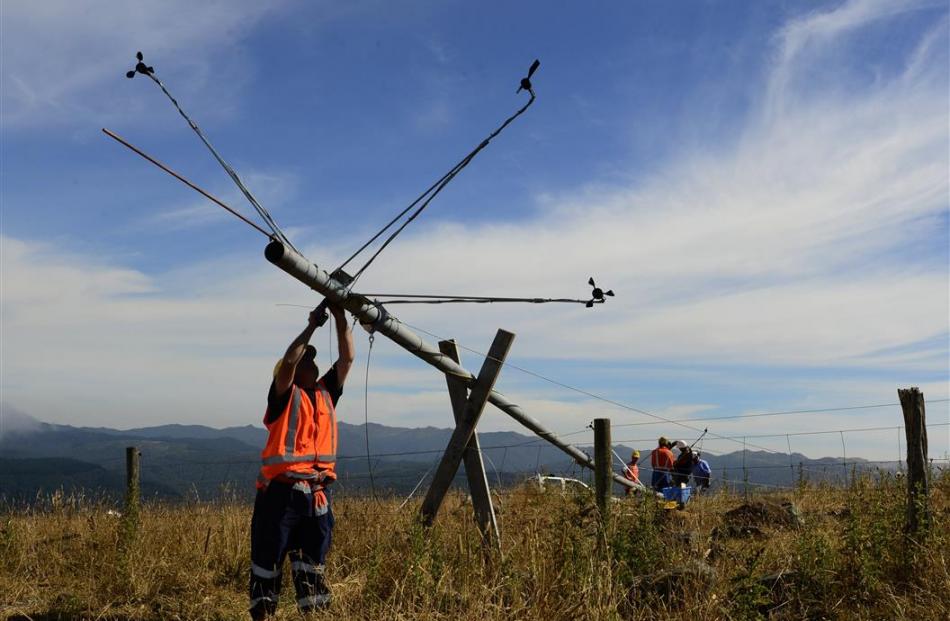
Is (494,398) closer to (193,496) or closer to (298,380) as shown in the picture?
(298,380)

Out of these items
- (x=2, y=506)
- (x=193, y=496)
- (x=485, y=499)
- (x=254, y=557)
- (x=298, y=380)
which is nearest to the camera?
(x=254, y=557)

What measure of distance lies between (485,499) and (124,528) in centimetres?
366

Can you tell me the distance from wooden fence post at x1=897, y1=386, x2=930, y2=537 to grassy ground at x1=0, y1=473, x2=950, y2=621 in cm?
15

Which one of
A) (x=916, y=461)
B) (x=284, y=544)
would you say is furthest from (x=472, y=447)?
(x=916, y=461)

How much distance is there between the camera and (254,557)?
5547mm

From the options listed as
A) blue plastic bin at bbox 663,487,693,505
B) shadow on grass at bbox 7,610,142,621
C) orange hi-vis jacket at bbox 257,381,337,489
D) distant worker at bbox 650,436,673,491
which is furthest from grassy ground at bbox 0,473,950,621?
distant worker at bbox 650,436,673,491

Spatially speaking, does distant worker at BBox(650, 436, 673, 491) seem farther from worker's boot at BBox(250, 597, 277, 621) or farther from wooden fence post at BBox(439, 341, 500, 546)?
worker's boot at BBox(250, 597, 277, 621)

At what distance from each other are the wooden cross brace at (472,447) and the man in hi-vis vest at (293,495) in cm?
185

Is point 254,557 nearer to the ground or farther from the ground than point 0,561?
farther from the ground

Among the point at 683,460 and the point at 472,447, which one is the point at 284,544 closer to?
the point at 472,447

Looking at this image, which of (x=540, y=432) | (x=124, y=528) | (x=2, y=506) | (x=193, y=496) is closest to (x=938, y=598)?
(x=540, y=432)

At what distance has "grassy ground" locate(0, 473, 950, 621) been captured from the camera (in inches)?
212

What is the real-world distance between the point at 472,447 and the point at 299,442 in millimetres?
2433

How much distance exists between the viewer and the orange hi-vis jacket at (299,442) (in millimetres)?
5582
